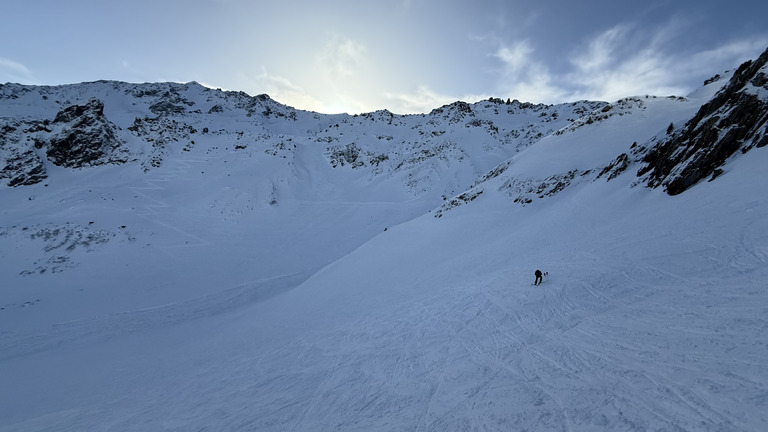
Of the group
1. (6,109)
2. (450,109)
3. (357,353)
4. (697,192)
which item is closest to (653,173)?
(697,192)

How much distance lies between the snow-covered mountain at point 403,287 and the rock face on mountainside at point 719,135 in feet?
0.36

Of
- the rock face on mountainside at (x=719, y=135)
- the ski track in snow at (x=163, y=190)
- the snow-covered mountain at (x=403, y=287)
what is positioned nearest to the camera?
the snow-covered mountain at (x=403, y=287)

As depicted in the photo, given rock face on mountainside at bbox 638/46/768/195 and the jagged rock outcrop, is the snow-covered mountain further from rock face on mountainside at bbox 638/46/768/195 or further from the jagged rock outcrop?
the jagged rock outcrop

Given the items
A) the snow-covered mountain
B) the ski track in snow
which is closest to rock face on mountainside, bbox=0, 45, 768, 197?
the snow-covered mountain

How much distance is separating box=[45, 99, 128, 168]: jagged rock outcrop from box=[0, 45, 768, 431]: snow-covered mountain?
0.77 feet

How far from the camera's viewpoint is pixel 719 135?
15.4 meters

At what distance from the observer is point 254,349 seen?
1430 centimetres

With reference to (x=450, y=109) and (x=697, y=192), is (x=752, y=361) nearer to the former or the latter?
(x=697, y=192)

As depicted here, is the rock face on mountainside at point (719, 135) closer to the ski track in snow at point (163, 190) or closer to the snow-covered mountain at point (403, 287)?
the snow-covered mountain at point (403, 287)

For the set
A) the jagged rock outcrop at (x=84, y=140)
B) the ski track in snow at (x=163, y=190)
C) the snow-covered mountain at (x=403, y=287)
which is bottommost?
the snow-covered mountain at (x=403, y=287)

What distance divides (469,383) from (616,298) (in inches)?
224

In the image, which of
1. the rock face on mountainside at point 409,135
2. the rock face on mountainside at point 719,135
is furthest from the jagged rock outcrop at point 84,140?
the rock face on mountainside at point 719,135

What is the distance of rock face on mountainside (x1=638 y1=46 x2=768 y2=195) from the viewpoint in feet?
47.4

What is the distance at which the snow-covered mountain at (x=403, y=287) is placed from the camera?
664cm
